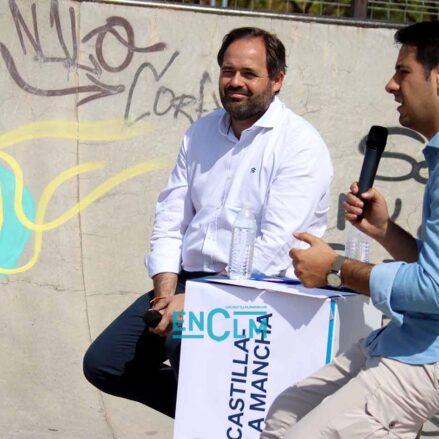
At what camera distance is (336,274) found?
2.71m

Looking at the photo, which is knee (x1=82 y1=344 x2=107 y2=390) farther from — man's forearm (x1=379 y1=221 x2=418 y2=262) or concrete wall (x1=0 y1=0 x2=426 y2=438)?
concrete wall (x1=0 y1=0 x2=426 y2=438)

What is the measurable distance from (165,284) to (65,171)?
2.26 meters

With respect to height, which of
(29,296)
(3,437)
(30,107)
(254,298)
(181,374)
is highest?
(30,107)

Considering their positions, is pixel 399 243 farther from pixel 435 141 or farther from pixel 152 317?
pixel 152 317

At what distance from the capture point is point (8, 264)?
566 centimetres

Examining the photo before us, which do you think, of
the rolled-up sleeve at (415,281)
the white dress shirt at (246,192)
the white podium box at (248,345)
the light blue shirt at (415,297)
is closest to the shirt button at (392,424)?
the light blue shirt at (415,297)

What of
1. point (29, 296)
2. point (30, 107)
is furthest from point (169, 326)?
point (30, 107)

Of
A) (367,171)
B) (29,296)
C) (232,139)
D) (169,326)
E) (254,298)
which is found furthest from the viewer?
(29,296)

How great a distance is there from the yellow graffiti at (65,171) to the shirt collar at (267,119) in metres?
1.98

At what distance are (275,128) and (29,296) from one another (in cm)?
250

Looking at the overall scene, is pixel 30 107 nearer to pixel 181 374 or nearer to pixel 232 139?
pixel 232 139

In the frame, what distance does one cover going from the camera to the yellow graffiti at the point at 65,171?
570cm

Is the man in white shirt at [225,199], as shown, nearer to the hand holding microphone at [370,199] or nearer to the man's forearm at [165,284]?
the man's forearm at [165,284]

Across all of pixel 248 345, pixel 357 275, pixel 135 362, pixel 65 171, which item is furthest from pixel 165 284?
pixel 65 171
